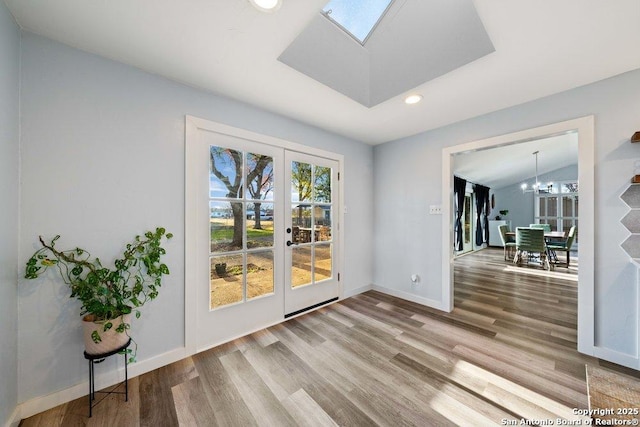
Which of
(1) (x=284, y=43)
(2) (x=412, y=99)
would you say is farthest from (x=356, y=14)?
(2) (x=412, y=99)

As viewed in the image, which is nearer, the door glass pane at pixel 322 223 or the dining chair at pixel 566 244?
the door glass pane at pixel 322 223

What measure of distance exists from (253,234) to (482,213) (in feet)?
27.6

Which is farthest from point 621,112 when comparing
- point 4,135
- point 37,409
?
point 37,409

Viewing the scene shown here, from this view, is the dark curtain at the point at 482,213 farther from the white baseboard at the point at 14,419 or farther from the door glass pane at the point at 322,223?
the white baseboard at the point at 14,419

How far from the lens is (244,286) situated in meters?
2.23

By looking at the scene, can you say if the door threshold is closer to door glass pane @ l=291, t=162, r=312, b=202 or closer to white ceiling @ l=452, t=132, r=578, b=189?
door glass pane @ l=291, t=162, r=312, b=202

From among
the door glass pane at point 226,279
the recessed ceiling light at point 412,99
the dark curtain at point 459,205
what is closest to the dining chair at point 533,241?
the dark curtain at point 459,205

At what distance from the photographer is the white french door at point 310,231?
8.39 feet

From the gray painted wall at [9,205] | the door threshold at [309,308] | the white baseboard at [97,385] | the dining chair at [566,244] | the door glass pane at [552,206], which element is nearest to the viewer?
the gray painted wall at [9,205]

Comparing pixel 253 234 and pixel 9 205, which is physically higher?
pixel 9 205

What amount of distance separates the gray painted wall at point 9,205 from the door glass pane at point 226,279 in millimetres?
1060

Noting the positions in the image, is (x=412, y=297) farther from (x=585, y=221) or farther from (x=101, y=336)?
(x=101, y=336)

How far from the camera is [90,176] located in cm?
152

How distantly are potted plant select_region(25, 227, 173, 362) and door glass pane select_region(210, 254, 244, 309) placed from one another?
19.2 inches
